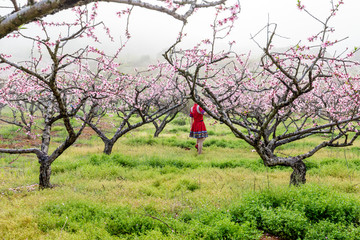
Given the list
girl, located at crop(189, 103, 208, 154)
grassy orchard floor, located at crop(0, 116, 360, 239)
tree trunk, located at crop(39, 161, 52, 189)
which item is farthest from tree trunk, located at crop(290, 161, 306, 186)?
tree trunk, located at crop(39, 161, 52, 189)

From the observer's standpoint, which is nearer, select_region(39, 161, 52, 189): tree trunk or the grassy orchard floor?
the grassy orchard floor

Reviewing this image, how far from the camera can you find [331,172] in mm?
8078

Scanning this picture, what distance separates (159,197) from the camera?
6047 mm

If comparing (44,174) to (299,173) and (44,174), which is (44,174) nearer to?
(44,174)

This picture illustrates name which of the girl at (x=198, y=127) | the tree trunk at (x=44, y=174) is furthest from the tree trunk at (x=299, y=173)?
the tree trunk at (x=44, y=174)

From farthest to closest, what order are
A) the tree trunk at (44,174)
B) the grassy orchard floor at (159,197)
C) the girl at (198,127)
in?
1. the girl at (198,127)
2. the tree trunk at (44,174)
3. the grassy orchard floor at (159,197)

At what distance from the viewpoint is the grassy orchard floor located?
4395 millimetres

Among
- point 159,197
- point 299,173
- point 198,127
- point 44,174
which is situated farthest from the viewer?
point 198,127

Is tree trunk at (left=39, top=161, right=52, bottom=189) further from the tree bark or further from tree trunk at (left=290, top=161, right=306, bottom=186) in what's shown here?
tree trunk at (left=290, top=161, right=306, bottom=186)

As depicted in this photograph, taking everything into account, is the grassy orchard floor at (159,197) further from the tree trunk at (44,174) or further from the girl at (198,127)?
the girl at (198,127)

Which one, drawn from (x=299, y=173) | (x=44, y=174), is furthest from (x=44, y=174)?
(x=299, y=173)

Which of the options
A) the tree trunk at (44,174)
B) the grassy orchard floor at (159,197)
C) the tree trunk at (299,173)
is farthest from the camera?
the tree trunk at (44,174)

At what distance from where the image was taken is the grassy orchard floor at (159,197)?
14.4 feet

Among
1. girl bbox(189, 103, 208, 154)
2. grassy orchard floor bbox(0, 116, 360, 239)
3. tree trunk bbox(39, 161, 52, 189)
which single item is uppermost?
girl bbox(189, 103, 208, 154)
